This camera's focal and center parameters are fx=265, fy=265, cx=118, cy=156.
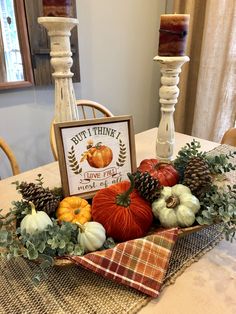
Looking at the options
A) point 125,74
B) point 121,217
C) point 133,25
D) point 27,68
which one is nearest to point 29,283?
point 121,217

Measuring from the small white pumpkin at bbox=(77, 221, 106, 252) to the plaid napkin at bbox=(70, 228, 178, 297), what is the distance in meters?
0.02

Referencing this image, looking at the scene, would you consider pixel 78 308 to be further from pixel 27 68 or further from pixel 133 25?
pixel 133 25

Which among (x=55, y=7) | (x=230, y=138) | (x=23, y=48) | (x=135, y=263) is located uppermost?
(x=55, y=7)

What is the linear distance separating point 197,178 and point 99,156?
24 centimetres

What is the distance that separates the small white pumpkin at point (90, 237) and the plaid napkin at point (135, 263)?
20 mm

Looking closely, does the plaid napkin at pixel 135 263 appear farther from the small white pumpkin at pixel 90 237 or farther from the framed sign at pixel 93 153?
the framed sign at pixel 93 153

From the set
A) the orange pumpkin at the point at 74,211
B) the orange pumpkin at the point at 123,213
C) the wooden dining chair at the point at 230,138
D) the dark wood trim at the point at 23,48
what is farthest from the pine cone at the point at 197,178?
the dark wood trim at the point at 23,48

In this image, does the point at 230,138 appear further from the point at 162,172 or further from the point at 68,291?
the point at 68,291

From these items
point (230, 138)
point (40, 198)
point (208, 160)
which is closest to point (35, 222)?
point (40, 198)

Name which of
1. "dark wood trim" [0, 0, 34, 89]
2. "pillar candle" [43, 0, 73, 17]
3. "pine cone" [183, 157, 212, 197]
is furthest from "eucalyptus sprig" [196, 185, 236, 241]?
"dark wood trim" [0, 0, 34, 89]

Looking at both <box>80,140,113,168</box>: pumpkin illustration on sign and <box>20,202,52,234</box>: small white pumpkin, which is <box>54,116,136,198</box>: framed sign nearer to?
<box>80,140,113,168</box>: pumpkin illustration on sign

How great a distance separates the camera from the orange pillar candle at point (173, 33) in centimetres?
69

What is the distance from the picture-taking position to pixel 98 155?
643mm

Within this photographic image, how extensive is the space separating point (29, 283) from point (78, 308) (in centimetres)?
11
